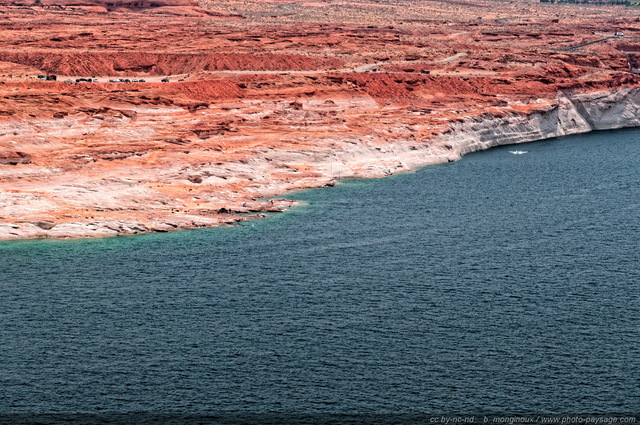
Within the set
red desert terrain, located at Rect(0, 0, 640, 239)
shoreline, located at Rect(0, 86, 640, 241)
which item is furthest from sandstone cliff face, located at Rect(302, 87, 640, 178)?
red desert terrain, located at Rect(0, 0, 640, 239)

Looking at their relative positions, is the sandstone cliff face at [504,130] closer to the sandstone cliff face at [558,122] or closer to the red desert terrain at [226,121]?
the sandstone cliff face at [558,122]

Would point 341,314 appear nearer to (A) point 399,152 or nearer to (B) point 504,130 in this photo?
(A) point 399,152

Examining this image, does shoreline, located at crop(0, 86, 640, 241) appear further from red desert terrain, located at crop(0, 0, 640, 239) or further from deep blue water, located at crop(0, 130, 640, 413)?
deep blue water, located at crop(0, 130, 640, 413)

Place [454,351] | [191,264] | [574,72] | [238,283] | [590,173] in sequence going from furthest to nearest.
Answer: [574,72], [590,173], [191,264], [238,283], [454,351]

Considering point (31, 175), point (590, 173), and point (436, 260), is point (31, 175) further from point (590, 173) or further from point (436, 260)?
point (590, 173)

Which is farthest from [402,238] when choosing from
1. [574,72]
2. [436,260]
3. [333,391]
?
[574,72]
